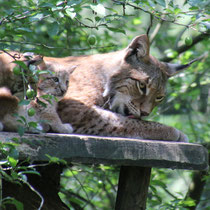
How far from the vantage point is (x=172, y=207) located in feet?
12.5

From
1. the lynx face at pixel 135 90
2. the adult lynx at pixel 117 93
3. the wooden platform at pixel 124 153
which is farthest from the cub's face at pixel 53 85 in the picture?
the wooden platform at pixel 124 153

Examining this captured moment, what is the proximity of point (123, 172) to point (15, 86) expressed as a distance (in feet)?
3.69

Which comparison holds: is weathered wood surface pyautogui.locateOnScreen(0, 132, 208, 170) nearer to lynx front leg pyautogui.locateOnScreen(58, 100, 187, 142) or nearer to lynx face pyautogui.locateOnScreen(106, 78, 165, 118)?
lynx front leg pyautogui.locateOnScreen(58, 100, 187, 142)

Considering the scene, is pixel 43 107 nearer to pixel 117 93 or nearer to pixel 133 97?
pixel 117 93

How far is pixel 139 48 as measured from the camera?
4.09 m

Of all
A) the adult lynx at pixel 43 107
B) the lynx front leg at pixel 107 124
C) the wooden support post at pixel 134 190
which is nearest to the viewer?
the adult lynx at pixel 43 107

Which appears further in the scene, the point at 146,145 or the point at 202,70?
the point at 202,70

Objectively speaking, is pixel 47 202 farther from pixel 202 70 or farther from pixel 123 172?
pixel 202 70

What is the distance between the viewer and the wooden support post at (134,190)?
3.30 m

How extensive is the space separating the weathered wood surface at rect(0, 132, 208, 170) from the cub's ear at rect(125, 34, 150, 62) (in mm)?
1378

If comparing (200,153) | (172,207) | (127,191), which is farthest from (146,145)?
(172,207)

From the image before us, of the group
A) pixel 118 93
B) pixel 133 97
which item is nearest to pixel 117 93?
pixel 118 93

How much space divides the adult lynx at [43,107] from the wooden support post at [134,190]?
586 millimetres

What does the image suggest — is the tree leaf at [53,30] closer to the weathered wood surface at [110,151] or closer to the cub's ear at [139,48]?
the weathered wood surface at [110,151]
